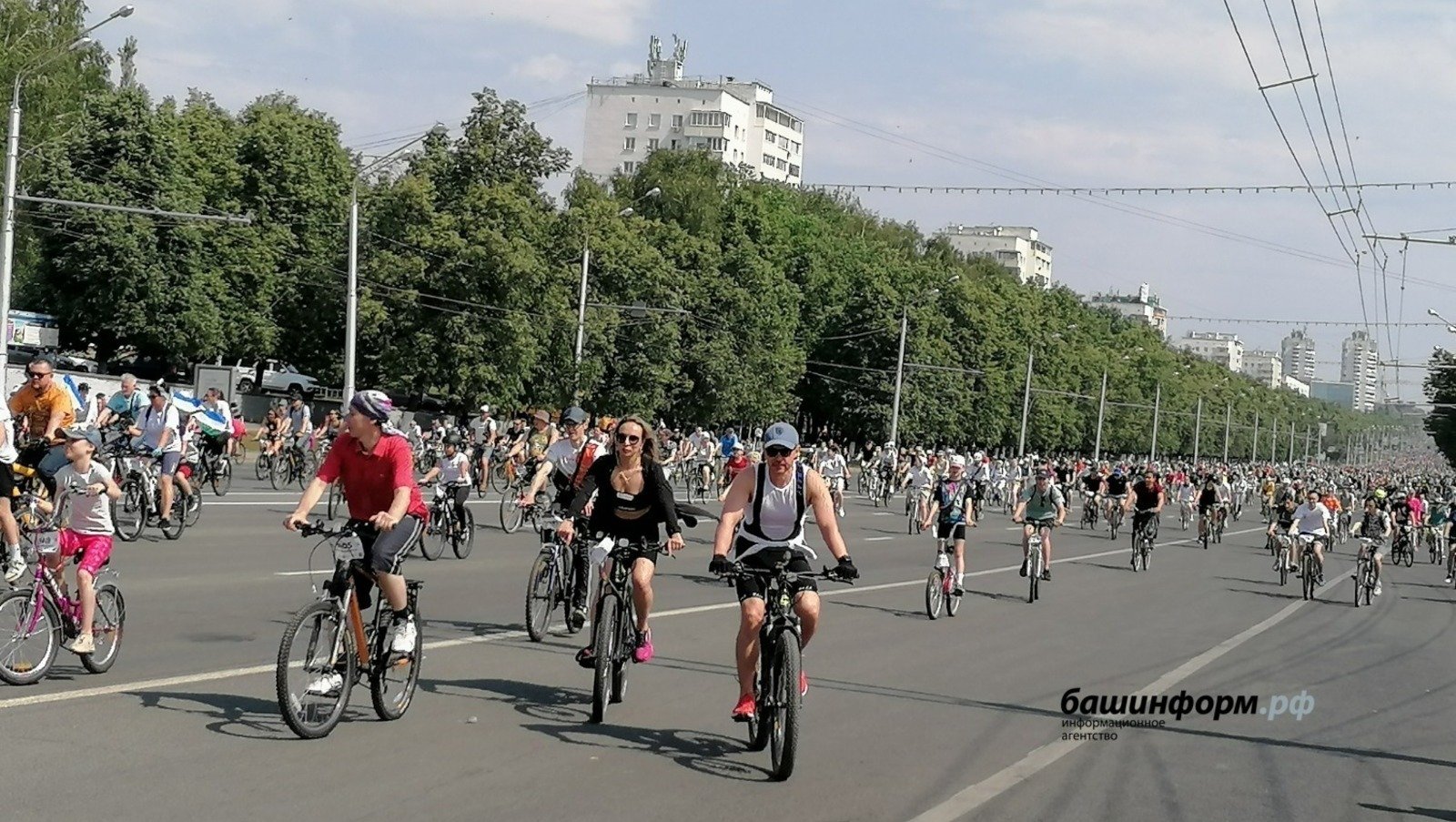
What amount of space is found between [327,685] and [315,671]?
0.34ft

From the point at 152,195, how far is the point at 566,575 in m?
46.1

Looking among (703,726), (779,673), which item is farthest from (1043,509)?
(779,673)

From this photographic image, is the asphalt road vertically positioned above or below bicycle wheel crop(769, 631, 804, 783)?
below

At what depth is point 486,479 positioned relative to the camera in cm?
3703

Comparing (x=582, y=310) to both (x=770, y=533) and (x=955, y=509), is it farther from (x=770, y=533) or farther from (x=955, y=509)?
(x=770, y=533)

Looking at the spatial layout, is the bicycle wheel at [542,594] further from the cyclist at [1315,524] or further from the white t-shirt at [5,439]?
the cyclist at [1315,524]

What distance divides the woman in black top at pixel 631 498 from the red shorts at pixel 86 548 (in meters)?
2.77

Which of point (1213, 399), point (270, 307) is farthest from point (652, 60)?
point (270, 307)

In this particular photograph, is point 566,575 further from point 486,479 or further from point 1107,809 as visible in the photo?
point 486,479

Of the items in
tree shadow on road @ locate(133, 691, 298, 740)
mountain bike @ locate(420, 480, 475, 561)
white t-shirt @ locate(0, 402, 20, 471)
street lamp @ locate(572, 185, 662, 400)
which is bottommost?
tree shadow on road @ locate(133, 691, 298, 740)

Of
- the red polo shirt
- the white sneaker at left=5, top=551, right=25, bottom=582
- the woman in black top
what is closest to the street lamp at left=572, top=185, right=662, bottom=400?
the white sneaker at left=5, top=551, right=25, bottom=582

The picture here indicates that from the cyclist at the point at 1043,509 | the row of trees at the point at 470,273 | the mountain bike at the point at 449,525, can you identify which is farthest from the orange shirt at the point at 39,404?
the row of trees at the point at 470,273

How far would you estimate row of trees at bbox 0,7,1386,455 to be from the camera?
50531 millimetres

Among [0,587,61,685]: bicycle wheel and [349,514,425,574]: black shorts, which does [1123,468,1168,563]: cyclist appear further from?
[0,587,61,685]: bicycle wheel
